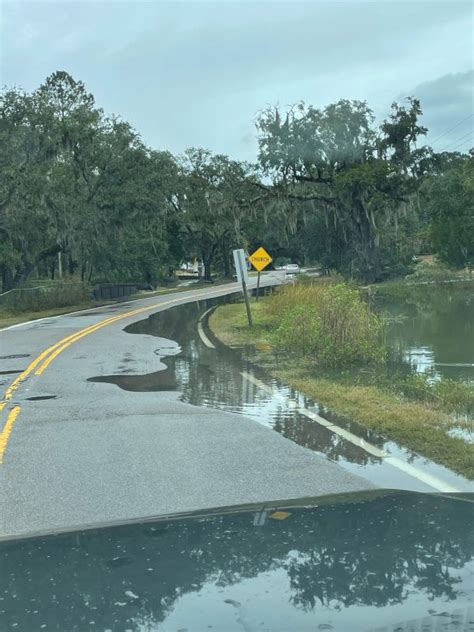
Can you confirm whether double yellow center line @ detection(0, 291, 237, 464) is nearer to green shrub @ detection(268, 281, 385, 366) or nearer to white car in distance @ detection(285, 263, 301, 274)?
green shrub @ detection(268, 281, 385, 366)

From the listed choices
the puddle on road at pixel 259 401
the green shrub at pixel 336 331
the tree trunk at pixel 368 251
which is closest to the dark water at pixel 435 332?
the green shrub at pixel 336 331

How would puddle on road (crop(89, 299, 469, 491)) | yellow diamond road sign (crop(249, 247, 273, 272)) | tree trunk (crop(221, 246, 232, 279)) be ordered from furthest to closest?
tree trunk (crop(221, 246, 232, 279))
yellow diamond road sign (crop(249, 247, 273, 272))
puddle on road (crop(89, 299, 469, 491))

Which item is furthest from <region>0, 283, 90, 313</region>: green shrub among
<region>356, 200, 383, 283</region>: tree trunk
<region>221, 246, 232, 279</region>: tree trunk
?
<region>221, 246, 232, 279</region>: tree trunk

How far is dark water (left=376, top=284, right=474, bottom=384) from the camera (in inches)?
582

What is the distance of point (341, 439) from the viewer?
26.8ft

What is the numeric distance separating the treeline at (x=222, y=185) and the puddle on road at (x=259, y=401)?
1943 centimetres

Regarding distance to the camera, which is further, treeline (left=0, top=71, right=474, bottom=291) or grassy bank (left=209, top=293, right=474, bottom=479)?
treeline (left=0, top=71, right=474, bottom=291)

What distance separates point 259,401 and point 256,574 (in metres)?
7.64

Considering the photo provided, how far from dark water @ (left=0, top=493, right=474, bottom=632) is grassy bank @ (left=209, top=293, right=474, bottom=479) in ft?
10.1

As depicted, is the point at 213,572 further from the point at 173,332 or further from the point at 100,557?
the point at 173,332

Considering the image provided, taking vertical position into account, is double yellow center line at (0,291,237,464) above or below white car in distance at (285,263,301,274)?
below

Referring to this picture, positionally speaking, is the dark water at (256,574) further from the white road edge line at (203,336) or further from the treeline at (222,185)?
the treeline at (222,185)

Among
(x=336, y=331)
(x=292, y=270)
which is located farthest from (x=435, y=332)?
(x=292, y=270)

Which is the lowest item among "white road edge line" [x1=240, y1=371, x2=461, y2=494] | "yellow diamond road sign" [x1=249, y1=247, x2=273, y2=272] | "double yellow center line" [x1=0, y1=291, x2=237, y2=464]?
"white road edge line" [x1=240, y1=371, x2=461, y2=494]
